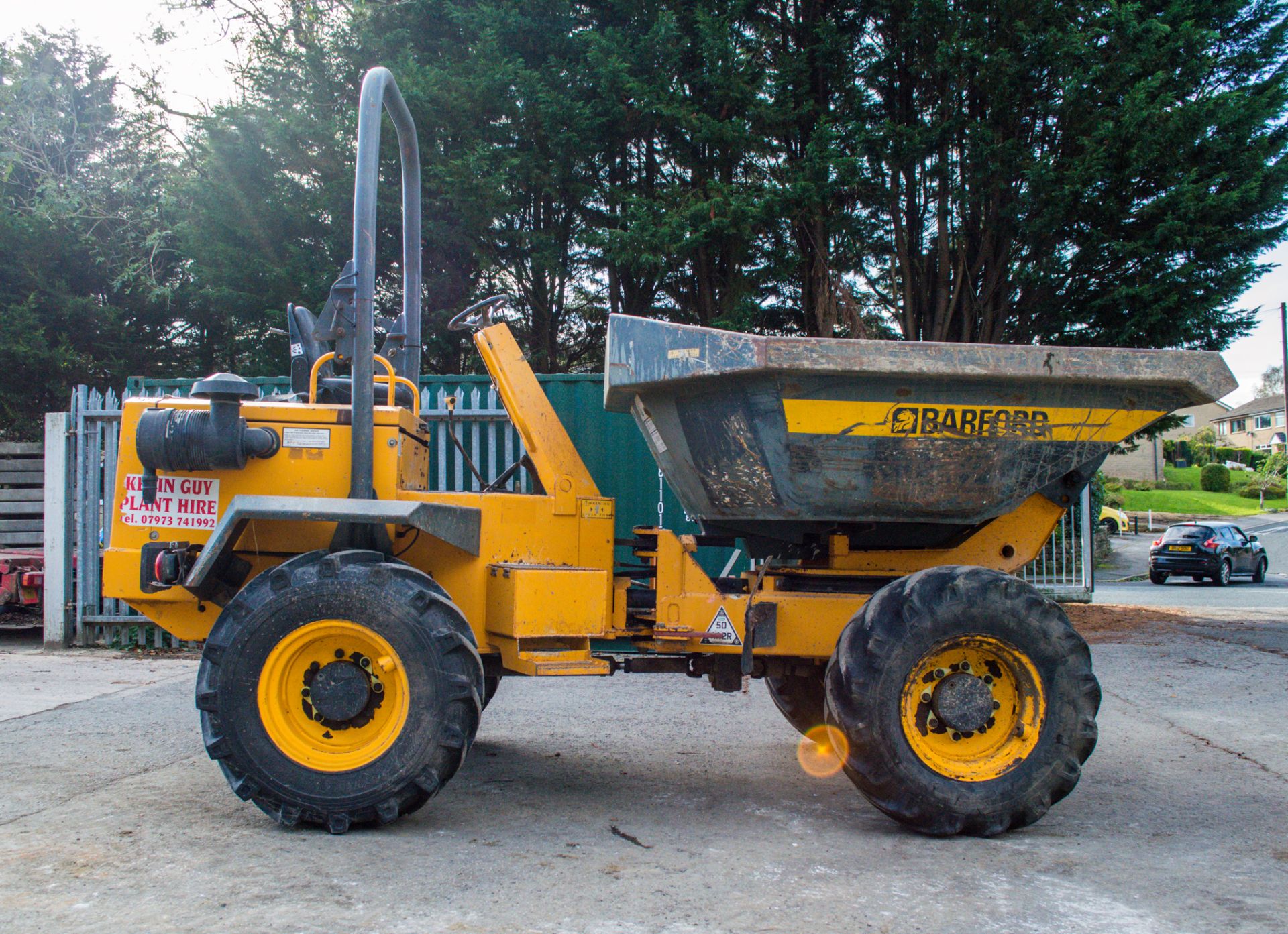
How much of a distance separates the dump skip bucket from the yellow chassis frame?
0.44m

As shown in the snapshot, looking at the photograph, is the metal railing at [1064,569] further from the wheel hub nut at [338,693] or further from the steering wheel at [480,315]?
the wheel hub nut at [338,693]

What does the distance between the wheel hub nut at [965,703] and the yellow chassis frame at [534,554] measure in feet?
1.91

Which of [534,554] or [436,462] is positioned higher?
[436,462]

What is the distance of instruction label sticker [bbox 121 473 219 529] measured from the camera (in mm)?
4301

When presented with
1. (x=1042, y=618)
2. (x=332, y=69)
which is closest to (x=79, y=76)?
(x=332, y=69)

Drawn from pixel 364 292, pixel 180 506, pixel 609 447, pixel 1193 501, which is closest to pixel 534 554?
pixel 364 292

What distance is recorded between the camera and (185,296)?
625 inches

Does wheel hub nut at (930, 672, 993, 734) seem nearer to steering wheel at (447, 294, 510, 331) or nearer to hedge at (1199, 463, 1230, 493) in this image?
steering wheel at (447, 294, 510, 331)

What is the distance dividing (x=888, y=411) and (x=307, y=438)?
2490 mm

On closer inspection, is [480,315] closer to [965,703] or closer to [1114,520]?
[965,703]

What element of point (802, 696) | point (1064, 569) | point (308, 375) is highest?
point (308, 375)

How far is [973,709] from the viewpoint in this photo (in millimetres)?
4074

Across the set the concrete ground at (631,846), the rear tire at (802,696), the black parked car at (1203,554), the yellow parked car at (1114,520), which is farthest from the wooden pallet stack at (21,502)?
the yellow parked car at (1114,520)

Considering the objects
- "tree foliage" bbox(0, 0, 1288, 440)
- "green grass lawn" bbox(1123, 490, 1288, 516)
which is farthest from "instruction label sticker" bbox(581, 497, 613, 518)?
"green grass lawn" bbox(1123, 490, 1288, 516)
